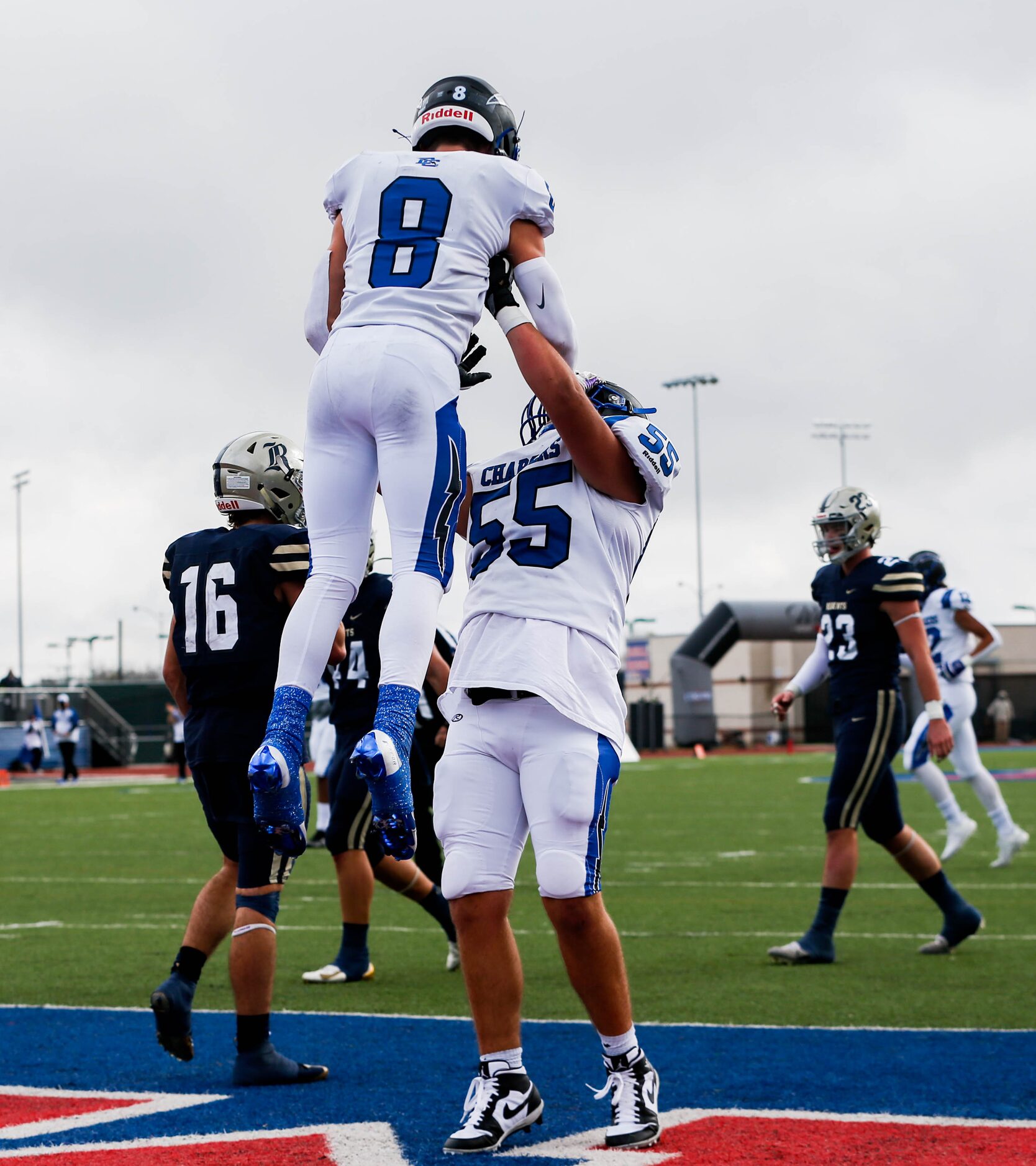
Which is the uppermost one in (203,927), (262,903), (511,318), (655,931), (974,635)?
(511,318)

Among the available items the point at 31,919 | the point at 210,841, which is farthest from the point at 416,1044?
the point at 210,841

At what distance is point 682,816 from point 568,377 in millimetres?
15650

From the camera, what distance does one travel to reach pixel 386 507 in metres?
3.79

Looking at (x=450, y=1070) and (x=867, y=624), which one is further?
(x=867, y=624)

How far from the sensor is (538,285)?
398 centimetres

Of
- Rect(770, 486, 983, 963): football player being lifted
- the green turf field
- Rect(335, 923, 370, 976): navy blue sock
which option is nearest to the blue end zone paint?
the green turf field

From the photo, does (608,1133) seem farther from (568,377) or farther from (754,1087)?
(568,377)

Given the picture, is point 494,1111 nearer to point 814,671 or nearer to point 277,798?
point 277,798

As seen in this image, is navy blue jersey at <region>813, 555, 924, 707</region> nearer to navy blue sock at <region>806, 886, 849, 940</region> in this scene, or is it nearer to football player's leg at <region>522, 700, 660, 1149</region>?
navy blue sock at <region>806, 886, 849, 940</region>

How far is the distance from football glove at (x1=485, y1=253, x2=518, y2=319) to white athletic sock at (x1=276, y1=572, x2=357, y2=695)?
80 centimetres

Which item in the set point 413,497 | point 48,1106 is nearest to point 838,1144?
point 413,497

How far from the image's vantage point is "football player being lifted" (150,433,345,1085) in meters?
5.15

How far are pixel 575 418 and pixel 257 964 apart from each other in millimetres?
2263

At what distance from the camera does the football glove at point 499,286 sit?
3.97 meters
